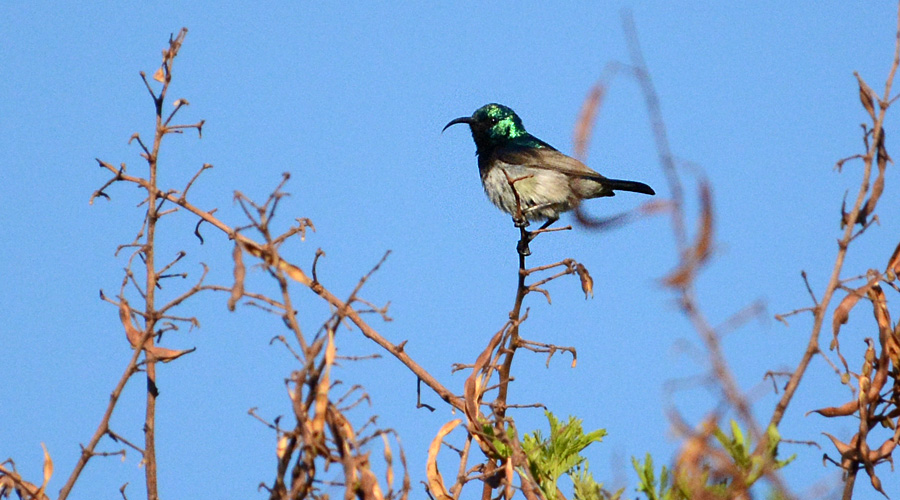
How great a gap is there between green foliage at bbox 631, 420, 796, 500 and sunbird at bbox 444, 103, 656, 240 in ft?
16.8

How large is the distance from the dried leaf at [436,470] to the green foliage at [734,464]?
0.41m

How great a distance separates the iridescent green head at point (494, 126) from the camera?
27.9 ft

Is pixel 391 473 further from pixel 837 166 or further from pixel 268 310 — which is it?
pixel 837 166

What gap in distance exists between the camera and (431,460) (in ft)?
7.04

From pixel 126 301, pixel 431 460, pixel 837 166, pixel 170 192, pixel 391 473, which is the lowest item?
pixel 391 473

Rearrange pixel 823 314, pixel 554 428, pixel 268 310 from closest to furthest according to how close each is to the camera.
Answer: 1. pixel 823 314
2. pixel 268 310
3. pixel 554 428

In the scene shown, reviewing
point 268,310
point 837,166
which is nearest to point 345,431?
point 268,310

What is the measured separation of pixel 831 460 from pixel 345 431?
3.13ft

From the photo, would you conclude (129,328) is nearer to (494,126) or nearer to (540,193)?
(540,193)

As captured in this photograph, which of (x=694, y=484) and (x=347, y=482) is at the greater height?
(x=347, y=482)

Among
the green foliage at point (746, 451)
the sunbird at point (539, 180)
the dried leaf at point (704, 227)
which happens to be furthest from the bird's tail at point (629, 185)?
the dried leaf at point (704, 227)

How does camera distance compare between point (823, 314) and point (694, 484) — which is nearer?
point (694, 484)

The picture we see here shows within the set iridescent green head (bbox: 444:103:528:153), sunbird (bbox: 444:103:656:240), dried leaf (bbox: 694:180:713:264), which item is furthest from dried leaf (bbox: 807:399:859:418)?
iridescent green head (bbox: 444:103:528:153)

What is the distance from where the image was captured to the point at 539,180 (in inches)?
298
